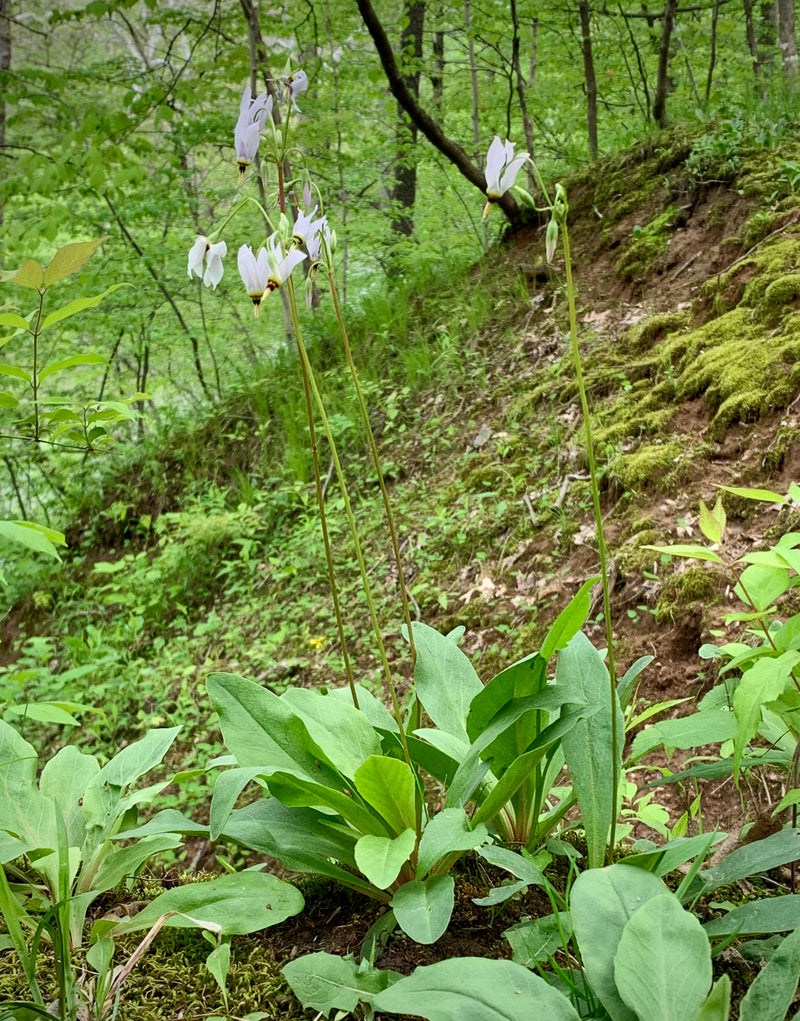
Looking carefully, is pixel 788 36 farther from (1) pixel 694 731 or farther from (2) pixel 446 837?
(2) pixel 446 837

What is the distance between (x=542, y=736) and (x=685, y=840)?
28 cm

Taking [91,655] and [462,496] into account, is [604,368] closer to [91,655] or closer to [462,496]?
[462,496]

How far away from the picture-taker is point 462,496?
4.12 meters

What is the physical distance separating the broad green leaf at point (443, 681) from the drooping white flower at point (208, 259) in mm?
825

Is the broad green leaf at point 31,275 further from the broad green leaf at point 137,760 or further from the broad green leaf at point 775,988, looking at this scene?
the broad green leaf at point 775,988

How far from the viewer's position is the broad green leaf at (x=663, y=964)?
875 mm

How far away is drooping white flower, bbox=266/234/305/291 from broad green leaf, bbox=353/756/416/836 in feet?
2.63

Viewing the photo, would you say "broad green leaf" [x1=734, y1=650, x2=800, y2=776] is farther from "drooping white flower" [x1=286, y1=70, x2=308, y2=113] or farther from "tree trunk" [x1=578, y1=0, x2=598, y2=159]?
"tree trunk" [x1=578, y1=0, x2=598, y2=159]

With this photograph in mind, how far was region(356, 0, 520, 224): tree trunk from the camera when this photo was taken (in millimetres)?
4656

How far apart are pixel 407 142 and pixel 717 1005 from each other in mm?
6705

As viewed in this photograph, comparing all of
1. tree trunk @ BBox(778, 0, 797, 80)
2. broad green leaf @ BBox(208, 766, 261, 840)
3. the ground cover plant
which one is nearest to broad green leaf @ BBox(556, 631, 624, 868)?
the ground cover plant

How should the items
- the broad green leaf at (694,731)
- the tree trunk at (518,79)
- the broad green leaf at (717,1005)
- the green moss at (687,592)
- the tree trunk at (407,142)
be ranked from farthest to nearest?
the tree trunk at (407,142) < the tree trunk at (518,79) < the green moss at (687,592) < the broad green leaf at (694,731) < the broad green leaf at (717,1005)

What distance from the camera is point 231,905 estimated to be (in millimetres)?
1215

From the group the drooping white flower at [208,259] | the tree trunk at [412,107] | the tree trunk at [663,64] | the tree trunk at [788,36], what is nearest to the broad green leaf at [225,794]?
the drooping white flower at [208,259]
